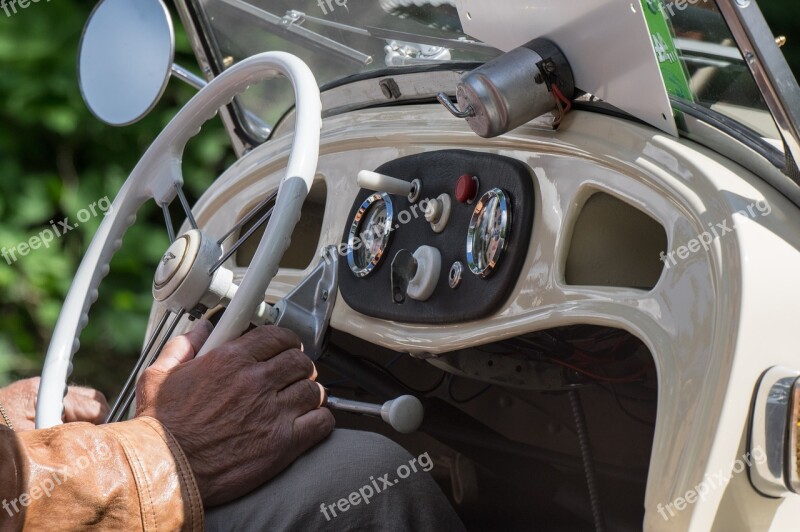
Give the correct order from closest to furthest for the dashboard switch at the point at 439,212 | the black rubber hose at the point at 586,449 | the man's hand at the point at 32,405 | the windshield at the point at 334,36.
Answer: the dashboard switch at the point at 439,212, the black rubber hose at the point at 586,449, the windshield at the point at 334,36, the man's hand at the point at 32,405

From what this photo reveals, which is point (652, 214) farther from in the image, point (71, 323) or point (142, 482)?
point (71, 323)

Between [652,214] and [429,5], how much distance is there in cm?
75

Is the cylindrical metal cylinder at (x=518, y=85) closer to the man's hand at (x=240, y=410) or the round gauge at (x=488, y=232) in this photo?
the round gauge at (x=488, y=232)

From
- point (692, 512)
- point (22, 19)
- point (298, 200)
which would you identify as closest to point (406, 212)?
point (298, 200)

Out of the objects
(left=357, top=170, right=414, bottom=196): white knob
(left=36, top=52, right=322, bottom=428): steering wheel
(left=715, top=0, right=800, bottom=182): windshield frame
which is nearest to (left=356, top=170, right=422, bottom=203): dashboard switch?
(left=357, top=170, right=414, bottom=196): white knob

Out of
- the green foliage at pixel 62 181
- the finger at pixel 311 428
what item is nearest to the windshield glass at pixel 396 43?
the finger at pixel 311 428

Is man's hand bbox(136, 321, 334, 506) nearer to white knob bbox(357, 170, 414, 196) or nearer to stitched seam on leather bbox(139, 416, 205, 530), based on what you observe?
stitched seam on leather bbox(139, 416, 205, 530)

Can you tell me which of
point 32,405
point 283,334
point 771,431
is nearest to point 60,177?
point 32,405

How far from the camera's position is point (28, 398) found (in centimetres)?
191

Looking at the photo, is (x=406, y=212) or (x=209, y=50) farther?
(x=209, y=50)

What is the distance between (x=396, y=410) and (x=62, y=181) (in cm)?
306

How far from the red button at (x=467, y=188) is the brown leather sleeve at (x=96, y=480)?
57cm

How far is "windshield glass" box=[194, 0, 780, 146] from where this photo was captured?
142 cm

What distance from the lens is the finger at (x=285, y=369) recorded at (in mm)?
1363
